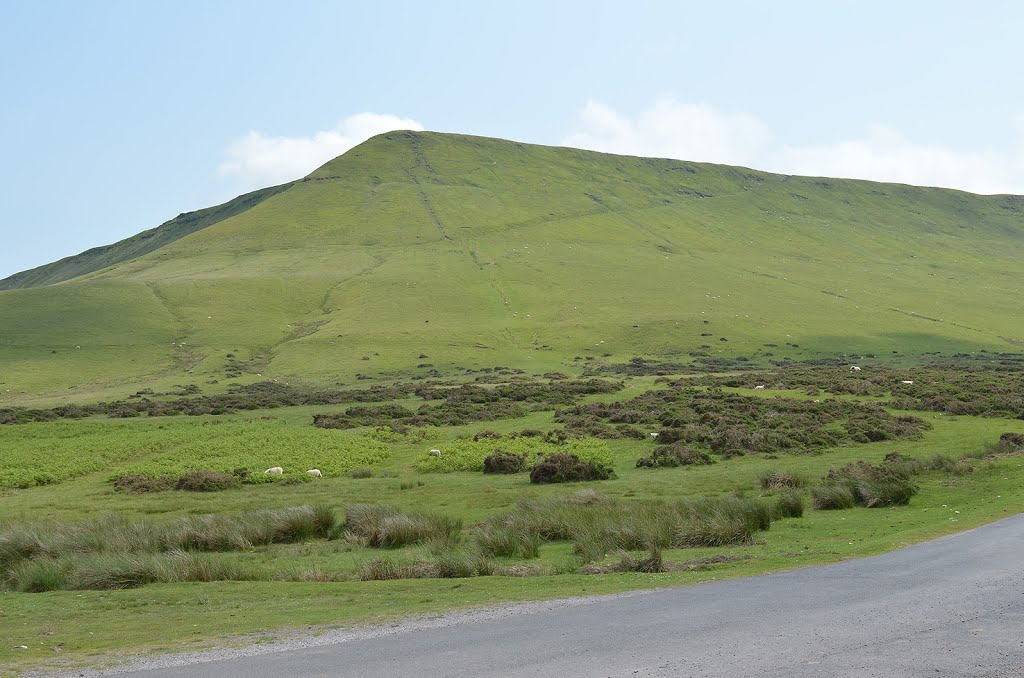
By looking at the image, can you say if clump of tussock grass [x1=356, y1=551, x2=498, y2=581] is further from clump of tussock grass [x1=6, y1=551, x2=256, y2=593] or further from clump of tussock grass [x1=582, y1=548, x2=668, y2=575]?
clump of tussock grass [x1=6, y1=551, x2=256, y2=593]

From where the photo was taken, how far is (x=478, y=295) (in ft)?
381

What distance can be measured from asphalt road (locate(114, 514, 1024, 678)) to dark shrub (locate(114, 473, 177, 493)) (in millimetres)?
19976

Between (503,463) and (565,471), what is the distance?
3.16 metres

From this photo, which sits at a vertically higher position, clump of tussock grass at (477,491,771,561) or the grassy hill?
the grassy hill

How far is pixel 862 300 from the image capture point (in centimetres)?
12381

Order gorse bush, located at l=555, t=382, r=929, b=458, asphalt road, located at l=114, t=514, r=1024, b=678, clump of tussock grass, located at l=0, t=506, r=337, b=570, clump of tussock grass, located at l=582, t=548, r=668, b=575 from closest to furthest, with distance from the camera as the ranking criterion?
1. asphalt road, located at l=114, t=514, r=1024, b=678
2. clump of tussock grass, located at l=582, t=548, r=668, b=575
3. clump of tussock grass, located at l=0, t=506, r=337, b=570
4. gorse bush, located at l=555, t=382, r=929, b=458

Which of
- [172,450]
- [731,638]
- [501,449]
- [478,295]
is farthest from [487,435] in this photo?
[478,295]

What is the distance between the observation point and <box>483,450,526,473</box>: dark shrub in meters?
30.6

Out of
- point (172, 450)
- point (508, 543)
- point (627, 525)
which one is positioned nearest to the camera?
point (508, 543)

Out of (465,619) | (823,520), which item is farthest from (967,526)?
(465,619)

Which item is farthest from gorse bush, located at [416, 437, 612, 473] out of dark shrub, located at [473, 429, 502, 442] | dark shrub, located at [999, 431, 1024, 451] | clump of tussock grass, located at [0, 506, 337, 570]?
dark shrub, located at [999, 431, 1024, 451]

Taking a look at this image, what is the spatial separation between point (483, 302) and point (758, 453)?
269 ft

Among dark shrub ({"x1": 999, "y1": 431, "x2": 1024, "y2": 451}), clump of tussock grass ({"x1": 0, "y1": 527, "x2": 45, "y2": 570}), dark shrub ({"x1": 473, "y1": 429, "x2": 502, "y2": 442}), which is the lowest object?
dark shrub ({"x1": 999, "y1": 431, "x2": 1024, "y2": 451})

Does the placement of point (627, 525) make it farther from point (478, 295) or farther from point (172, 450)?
point (478, 295)
